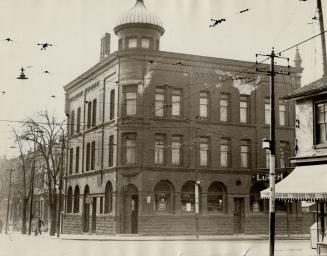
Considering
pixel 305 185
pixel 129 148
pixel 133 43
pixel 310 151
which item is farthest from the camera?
pixel 133 43

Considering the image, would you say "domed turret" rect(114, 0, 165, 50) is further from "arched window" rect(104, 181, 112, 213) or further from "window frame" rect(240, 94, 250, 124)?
"arched window" rect(104, 181, 112, 213)

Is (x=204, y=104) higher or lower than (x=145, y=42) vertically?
lower

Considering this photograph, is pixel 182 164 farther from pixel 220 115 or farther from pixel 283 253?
pixel 283 253

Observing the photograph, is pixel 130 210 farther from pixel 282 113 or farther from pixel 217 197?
pixel 282 113

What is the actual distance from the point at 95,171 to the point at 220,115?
11.2 m

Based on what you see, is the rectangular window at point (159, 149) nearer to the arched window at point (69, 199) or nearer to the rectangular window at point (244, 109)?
the rectangular window at point (244, 109)

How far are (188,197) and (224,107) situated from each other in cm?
793

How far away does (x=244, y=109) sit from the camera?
43.6 meters

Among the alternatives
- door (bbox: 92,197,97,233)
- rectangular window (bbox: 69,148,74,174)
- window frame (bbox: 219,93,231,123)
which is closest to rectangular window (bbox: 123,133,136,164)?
door (bbox: 92,197,97,233)

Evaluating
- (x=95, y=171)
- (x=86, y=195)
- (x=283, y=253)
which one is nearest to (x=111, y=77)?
(x=95, y=171)

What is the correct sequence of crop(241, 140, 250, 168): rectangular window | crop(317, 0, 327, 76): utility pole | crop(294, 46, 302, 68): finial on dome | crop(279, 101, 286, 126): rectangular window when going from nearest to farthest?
crop(317, 0, 327, 76): utility pole, crop(241, 140, 250, 168): rectangular window, crop(279, 101, 286, 126): rectangular window, crop(294, 46, 302, 68): finial on dome

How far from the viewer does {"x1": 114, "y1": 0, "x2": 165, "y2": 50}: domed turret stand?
41.2 metres

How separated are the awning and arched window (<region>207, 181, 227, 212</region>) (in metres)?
19.4

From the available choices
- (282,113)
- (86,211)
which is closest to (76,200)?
(86,211)
